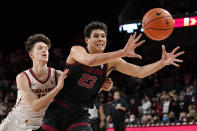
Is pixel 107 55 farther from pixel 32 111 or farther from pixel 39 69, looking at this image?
pixel 32 111

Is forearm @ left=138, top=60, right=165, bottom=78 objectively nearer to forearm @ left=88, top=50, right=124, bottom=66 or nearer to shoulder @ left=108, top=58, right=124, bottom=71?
shoulder @ left=108, top=58, right=124, bottom=71

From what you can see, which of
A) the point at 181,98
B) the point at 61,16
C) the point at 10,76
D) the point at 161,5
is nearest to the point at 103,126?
the point at 181,98

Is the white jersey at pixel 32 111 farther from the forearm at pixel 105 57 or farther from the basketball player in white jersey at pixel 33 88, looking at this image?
the forearm at pixel 105 57

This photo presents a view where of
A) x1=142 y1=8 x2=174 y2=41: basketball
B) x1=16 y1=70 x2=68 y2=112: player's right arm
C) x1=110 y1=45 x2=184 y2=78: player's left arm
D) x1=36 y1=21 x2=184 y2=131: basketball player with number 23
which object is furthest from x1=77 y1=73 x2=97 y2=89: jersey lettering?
x1=142 y1=8 x2=174 y2=41: basketball

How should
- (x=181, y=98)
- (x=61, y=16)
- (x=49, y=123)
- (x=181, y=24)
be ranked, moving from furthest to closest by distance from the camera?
(x=61, y=16) → (x=181, y=98) → (x=181, y=24) → (x=49, y=123)

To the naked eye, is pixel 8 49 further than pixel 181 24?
Yes

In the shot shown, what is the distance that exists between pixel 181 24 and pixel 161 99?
104 inches

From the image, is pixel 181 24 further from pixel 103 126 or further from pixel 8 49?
pixel 8 49

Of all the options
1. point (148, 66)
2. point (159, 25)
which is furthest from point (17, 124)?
point (159, 25)

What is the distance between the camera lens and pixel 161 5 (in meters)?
16.0

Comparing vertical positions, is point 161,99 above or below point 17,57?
below

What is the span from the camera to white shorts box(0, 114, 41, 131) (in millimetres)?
3693

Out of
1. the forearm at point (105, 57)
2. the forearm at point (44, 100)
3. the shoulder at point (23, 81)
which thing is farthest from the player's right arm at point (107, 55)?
the shoulder at point (23, 81)

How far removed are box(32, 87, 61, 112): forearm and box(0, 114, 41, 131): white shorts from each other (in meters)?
0.27
